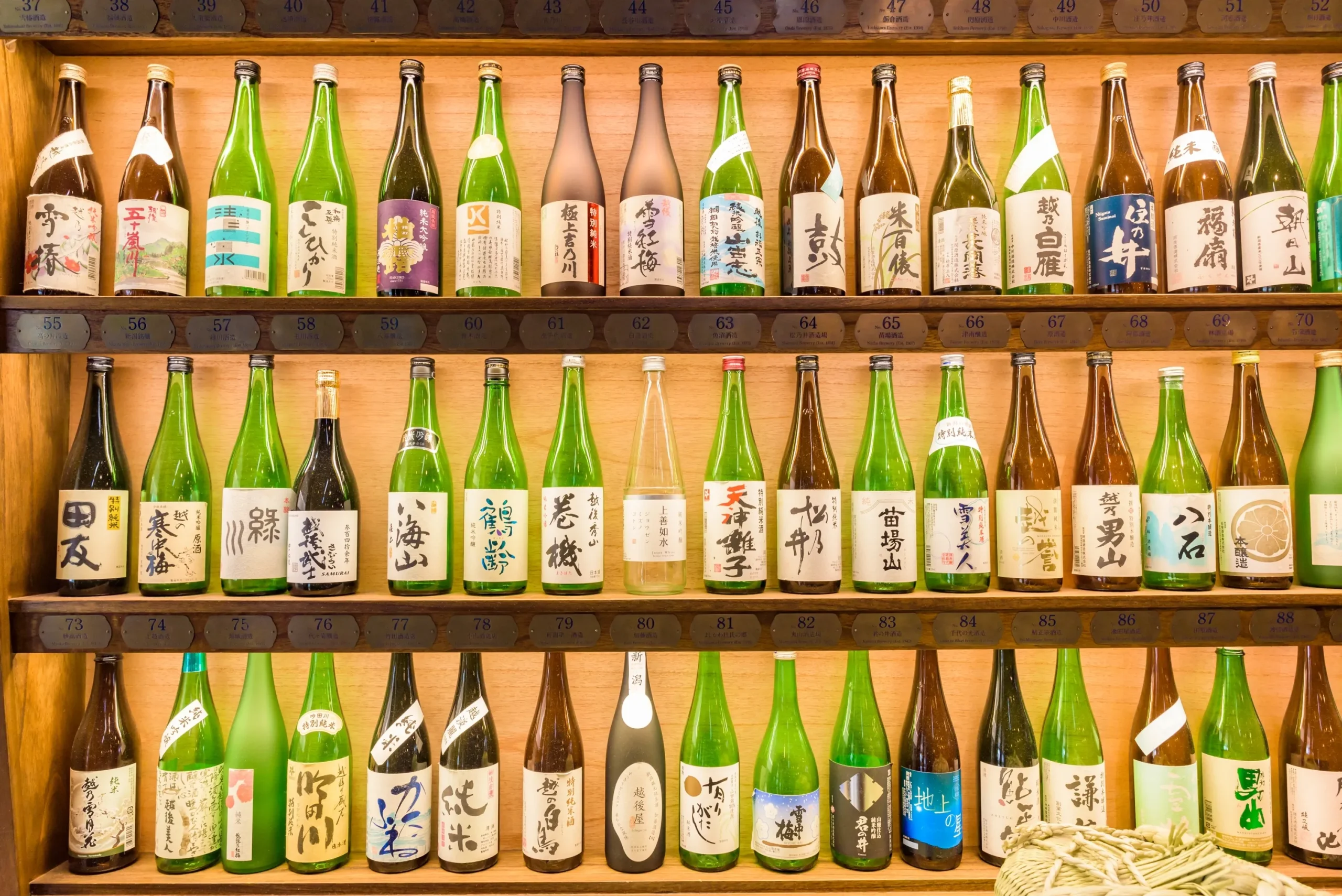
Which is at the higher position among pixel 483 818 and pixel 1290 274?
pixel 1290 274

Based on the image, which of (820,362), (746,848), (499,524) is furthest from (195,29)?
(746,848)

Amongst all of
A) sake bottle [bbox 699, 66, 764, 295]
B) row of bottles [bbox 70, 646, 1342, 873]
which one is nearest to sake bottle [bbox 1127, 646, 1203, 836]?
row of bottles [bbox 70, 646, 1342, 873]

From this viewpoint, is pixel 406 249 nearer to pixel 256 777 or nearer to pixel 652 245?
pixel 652 245

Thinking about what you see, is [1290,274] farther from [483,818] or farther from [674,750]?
[483,818]

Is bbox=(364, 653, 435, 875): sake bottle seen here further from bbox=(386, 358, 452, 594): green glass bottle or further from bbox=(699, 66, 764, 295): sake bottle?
bbox=(699, 66, 764, 295): sake bottle

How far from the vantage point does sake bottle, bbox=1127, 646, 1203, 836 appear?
1.27 meters

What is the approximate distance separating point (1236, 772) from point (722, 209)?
119cm

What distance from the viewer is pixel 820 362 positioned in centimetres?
142

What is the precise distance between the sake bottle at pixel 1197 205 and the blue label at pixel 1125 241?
0.04m

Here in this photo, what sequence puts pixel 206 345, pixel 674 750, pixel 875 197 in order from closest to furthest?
A: pixel 206 345 < pixel 875 197 < pixel 674 750

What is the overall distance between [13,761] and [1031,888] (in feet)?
4.58

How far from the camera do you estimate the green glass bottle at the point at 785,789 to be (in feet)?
3.99

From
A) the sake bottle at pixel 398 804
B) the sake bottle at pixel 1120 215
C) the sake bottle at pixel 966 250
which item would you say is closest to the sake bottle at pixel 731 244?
the sake bottle at pixel 966 250

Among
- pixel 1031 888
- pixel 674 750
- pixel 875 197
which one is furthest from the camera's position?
pixel 674 750
